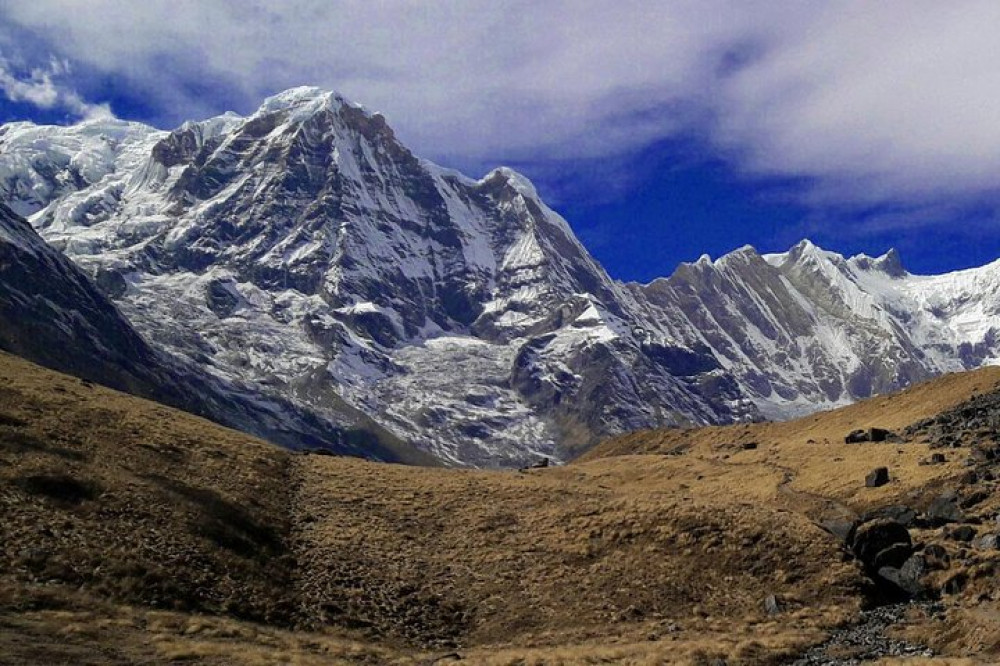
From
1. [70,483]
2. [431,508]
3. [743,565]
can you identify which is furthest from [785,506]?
[70,483]

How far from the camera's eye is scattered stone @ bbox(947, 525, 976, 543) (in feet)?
163

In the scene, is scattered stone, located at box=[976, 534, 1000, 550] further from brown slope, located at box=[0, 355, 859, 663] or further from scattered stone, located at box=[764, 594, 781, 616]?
scattered stone, located at box=[764, 594, 781, 616]

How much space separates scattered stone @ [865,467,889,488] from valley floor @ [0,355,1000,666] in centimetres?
76

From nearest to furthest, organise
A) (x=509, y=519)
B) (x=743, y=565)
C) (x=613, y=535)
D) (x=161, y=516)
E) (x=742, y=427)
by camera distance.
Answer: (x=161, y=516)
(x=743, y=565)
(x=613, y=535)
(x=509, y=519)
(x=742, y=427)

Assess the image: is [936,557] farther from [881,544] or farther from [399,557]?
[399,557]

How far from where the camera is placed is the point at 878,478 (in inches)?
2504

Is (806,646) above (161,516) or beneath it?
beneath

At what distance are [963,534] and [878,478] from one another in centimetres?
1391

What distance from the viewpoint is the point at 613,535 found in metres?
55.6

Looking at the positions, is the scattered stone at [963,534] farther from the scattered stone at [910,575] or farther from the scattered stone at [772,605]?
the scattered stone at [772,605]

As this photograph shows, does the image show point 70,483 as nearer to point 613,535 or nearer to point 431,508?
point 431,508

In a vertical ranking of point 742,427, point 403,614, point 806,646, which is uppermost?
point 742,427

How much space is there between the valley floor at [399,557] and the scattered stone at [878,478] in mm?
764

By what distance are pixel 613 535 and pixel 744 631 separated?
12.8 metres
